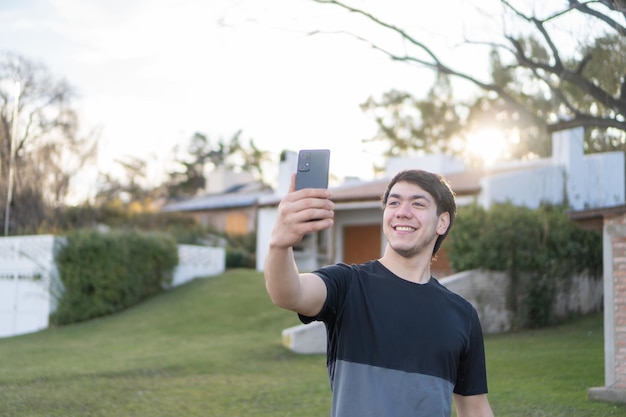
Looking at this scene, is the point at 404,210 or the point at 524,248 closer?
the point at 404,210

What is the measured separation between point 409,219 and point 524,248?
1542cm

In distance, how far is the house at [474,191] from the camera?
2148 centimetres

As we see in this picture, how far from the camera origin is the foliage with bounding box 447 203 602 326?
A: 17312 millimetres

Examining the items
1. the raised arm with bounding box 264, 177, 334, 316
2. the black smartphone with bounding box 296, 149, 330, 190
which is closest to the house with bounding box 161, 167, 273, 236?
the raised arm with bounding box 264, 177, 334, 316

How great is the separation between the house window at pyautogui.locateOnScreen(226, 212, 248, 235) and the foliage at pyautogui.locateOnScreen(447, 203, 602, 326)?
21.4 metres

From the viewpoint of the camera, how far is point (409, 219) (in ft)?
9.26

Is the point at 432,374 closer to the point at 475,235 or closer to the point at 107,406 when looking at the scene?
the point at 107,406

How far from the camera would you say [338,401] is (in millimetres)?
2643

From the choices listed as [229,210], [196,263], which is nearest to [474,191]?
[196,263]

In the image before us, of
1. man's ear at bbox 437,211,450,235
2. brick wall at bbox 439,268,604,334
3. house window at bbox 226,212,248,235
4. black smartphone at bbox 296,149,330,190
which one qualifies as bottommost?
brick wall at bbox 439,268,604,334

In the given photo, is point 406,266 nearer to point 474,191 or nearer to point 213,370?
point 213,370

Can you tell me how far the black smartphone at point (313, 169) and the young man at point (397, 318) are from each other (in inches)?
14.9

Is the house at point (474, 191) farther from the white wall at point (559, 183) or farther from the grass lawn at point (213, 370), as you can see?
the grass lawn at point (213, 370)

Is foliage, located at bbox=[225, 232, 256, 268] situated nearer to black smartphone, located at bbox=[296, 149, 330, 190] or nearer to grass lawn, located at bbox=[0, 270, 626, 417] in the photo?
grass lawn, located at bbox=[0, 270, 626, 417]
